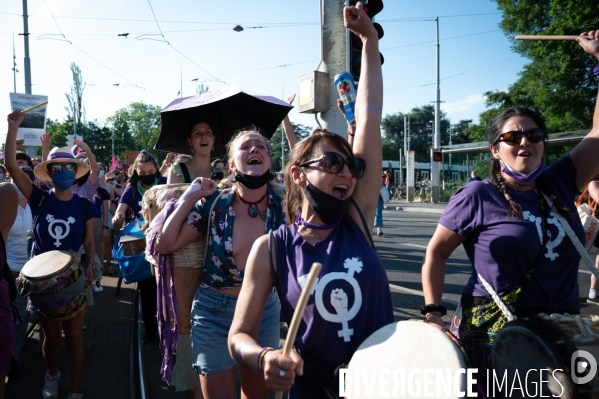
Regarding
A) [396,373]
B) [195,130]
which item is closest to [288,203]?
[396,373]

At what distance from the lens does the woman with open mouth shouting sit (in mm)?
2643

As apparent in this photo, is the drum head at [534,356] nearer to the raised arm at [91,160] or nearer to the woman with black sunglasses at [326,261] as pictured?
the woman with black sunglasses at [326,261]

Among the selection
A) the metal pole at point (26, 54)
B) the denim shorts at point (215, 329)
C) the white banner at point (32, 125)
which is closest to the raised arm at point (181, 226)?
the denim shorts at point (215, 329)

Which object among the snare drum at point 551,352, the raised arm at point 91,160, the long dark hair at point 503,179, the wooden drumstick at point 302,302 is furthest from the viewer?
the raised arm at point 91,160

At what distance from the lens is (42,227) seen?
403 centimetres

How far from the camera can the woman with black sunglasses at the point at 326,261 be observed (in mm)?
1729

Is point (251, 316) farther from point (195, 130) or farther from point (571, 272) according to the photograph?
point (195, 130)

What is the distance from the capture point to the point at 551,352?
5.46 feet

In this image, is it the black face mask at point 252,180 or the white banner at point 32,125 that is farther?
the white banner at point 32,125

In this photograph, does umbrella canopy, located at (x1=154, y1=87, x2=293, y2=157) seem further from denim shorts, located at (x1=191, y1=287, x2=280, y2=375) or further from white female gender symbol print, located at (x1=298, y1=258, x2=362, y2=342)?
white female gender symbol print, located at (x1=298, y1=258, x2=362, y2=342)

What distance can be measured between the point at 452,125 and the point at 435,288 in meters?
91.7

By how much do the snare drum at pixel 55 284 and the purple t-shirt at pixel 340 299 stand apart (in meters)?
2.40

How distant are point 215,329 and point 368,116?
1.48 meters

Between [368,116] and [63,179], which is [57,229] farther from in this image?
[368,116]
